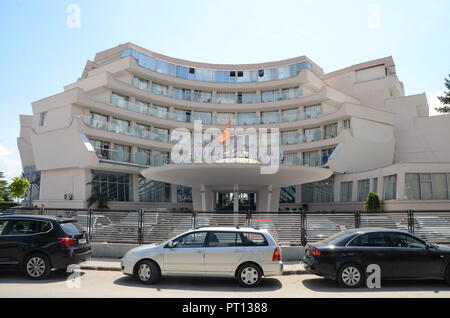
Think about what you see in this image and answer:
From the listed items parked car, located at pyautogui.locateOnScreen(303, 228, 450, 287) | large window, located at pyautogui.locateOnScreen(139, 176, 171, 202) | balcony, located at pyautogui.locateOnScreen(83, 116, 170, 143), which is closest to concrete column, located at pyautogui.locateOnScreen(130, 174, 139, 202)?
large window, located at pyautogui.locateOnScreen(139, 176, 171, 202)

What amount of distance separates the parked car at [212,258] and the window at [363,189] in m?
29.2

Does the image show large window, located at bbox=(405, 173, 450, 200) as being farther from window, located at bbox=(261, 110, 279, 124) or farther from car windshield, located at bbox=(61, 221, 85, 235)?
car windshield, located at bbox=(61, 221, 85, 235)

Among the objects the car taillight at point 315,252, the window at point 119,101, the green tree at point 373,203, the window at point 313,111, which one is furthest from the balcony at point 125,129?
the car taillight at point 315,252

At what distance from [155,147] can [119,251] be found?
2929cm

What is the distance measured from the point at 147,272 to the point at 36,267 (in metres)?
3.18

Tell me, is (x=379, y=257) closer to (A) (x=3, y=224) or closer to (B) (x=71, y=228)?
(B) (x=71, y=228)

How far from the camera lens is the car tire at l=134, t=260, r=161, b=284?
894cm

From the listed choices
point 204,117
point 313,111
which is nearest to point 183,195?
point 204,117

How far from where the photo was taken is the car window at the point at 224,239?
29.8 ft

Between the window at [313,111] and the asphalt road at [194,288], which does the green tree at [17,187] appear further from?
the window at [313,111]

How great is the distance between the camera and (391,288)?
28.9ft

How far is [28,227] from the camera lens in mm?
9719

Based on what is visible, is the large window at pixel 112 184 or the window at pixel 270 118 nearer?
the large window at pixel 112 184
